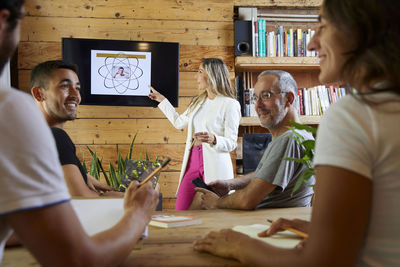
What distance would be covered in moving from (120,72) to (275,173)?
2521mm

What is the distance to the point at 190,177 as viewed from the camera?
3359 millimetres

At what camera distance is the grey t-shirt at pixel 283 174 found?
181 centimetres

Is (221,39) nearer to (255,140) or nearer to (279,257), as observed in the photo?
(255,140)

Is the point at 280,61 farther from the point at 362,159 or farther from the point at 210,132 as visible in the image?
the point at 362,159

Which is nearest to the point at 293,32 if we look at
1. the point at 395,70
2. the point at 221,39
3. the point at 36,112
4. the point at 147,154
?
the point at 221,39

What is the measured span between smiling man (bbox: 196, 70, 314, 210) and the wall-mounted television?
1.87 m

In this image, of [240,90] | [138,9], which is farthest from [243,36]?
[138,9]

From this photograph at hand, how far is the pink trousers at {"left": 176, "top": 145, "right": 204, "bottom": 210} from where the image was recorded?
320cm

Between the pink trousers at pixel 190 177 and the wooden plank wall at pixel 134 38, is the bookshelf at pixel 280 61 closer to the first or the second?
the wooden plank wall at pixel 134 38

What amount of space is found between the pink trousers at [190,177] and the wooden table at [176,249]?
1648 mm

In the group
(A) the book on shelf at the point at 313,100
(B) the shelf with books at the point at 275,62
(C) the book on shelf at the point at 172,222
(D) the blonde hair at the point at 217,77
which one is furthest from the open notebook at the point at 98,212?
(A) the book on shelf at the point at 313,100

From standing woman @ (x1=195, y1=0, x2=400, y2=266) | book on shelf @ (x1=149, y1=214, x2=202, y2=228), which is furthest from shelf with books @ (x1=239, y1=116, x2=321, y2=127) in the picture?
standing woman @ (x1=195, y1=0, x2=400, y2=266)

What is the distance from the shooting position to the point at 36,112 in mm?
662

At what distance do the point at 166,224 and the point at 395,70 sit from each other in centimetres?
87
